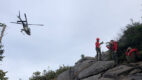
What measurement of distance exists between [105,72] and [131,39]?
4.49m

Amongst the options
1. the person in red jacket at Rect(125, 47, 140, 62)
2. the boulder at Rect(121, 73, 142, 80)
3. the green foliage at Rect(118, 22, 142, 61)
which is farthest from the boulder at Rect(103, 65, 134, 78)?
the green foliage at Rect(118, 22, 142, 61)

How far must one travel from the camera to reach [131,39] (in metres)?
20.1

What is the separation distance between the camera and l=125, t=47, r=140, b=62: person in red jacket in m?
17.4

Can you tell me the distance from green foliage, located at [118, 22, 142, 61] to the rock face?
1.91 metres

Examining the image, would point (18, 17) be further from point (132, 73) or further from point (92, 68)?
point (132, 73)

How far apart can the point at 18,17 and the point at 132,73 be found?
8888 mm

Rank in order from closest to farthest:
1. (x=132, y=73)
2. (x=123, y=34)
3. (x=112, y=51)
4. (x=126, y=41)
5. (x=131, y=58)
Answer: (x=132, y=73)
(x=131, y=58)
(x=112, y=51)
(x=126, y=41)
(x=123, y=34)

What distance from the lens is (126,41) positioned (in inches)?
805

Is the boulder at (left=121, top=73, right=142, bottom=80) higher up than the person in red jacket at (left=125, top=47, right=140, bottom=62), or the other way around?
the person in red jacket at (left=125, top=47, right=140, bottom=62)

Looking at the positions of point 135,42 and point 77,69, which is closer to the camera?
point 135,42

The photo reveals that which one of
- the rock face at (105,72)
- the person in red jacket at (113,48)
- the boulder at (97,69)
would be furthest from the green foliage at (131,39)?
the boulder at (97,69)

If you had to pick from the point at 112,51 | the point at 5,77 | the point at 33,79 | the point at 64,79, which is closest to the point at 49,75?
the point at 33,79

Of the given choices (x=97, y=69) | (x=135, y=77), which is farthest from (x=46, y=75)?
(x=135, y=77)

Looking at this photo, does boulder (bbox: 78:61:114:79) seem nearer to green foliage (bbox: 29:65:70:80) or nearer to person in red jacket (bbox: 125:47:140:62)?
person in red jacket (bbox: 125:47:140:62)
